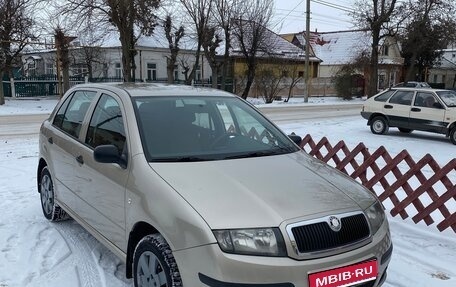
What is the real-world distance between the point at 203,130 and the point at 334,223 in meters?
1.56

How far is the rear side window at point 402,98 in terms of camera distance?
14.3 m

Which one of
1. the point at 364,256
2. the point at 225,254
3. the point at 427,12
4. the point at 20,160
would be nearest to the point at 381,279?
the point at 364,256

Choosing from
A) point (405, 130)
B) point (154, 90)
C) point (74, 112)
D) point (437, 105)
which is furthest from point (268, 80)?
point (154, 90)

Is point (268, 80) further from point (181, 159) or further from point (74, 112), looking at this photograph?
point (181, 159)

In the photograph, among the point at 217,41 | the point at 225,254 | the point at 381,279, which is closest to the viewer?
the point at 225,254

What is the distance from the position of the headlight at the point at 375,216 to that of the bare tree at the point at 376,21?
34141mm

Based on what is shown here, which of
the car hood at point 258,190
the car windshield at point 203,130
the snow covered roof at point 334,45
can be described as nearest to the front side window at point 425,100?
the car windshield at point 203,130

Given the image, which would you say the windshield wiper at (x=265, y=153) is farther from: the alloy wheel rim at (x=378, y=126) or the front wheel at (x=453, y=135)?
the alloy wheel rim at (x=378, y=126)

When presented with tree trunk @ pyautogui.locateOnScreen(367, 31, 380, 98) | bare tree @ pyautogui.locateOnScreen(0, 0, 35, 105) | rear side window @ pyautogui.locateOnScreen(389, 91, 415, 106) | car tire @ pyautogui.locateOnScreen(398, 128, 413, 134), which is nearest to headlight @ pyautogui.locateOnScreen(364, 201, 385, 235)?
rear side window @ pyautogui.locateOnScreen(389, 91, 415, 106)

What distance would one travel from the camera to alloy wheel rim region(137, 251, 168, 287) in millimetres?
3068

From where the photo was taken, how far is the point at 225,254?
2656mm

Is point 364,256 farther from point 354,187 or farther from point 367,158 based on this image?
point 367,158

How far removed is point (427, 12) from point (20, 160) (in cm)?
3624

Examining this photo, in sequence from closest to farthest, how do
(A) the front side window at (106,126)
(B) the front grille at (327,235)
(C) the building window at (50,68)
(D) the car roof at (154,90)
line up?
(B) the front grille at (327,235), (A) the front side window at (106,126), (D) the car roof at (154,90), (C) the building window at (50,68)
